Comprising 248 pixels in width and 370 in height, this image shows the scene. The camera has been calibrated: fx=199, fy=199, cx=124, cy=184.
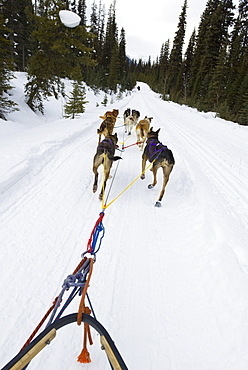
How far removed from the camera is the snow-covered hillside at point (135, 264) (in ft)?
5.91

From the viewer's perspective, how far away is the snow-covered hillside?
71.0 inches

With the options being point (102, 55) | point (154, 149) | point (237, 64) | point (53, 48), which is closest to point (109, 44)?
point (102, 55)

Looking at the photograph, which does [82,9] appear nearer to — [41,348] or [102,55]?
[102,55]

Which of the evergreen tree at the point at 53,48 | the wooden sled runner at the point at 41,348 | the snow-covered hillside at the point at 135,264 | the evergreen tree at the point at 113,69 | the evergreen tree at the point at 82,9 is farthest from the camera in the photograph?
the evergreen tree at the point at 82,9

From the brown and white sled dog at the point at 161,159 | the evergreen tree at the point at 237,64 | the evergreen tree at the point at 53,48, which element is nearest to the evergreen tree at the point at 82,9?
the evergreen tree at the point at 237,64

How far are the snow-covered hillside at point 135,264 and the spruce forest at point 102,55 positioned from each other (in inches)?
337

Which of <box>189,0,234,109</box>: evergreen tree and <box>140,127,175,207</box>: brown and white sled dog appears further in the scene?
<box>189,0,234,109</box>: evergreen tree

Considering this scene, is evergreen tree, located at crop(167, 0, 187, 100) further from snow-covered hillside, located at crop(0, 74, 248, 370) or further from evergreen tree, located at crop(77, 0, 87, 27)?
snow-covered hillside, located at crop(0, 74, 248, 370)

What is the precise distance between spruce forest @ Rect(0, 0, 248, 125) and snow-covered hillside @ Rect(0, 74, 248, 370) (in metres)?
8.55

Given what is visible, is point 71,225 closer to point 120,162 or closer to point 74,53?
point 120,162

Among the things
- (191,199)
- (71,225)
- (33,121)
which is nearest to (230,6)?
(33,121)

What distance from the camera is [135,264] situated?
269 cm

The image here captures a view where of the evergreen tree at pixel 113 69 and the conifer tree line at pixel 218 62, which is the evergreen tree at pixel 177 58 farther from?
the evergreen tree at pixel 113 69

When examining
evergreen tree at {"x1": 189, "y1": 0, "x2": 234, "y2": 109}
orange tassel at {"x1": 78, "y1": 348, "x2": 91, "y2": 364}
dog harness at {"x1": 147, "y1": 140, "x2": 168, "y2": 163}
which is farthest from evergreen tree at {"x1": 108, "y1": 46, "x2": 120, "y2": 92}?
orange tassel at {"x1": 78, "y1": 348, "x2": 91, "y2": 364}
